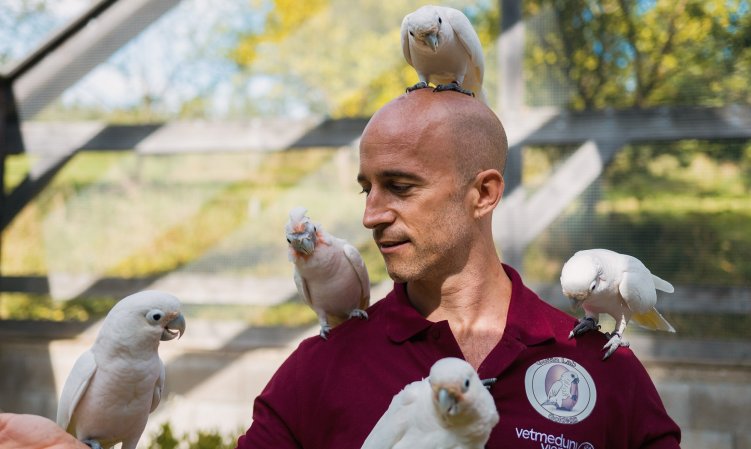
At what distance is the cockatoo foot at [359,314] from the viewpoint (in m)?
1.81

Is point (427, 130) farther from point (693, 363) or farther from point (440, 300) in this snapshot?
point (693, 363)

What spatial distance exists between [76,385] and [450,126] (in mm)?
936

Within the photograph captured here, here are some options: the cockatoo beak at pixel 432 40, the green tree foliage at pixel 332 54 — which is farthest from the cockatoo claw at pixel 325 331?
the green tree foliage at pixel 332 54

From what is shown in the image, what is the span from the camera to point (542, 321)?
1679 mm

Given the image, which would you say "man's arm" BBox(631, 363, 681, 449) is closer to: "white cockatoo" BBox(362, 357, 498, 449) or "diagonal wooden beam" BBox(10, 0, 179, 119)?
"white cockatoo" BBox(362, 357, 498, 449)

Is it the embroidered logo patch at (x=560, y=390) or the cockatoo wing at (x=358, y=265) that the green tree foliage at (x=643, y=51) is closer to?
the cockatoo wing at (x=358, y=265)

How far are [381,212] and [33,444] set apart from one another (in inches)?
31.7

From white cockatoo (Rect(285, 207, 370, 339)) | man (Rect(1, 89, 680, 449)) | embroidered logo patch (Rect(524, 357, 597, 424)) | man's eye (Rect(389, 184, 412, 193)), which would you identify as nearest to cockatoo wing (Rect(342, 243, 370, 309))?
white cockatoo (Rect(285, 207, 370, 339))

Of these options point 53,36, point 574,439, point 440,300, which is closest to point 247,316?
point 53,36

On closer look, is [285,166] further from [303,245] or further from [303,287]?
[303,245]

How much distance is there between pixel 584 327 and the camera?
167 cm

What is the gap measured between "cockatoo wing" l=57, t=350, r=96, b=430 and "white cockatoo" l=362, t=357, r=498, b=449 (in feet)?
2.09

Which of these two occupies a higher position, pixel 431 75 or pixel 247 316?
pixel 431 75

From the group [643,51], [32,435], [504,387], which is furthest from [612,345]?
[643,51]
